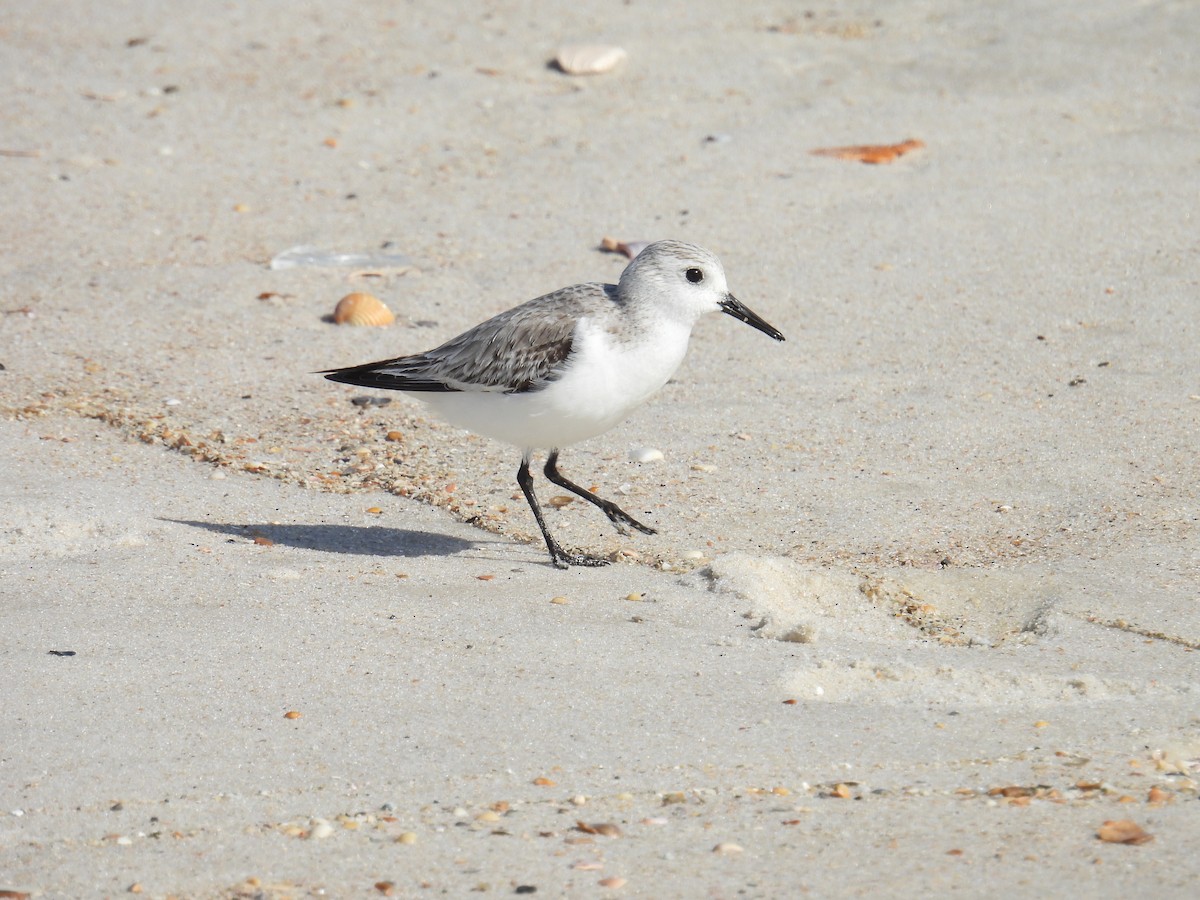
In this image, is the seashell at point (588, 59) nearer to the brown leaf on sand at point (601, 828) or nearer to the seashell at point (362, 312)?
the seashell at point (362, 312)

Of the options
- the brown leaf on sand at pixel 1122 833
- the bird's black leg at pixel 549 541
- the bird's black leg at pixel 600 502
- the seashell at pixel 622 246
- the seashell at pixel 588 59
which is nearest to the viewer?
the brown leaf on sand at pixel 1122 833

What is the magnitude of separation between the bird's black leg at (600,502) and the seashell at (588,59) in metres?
4.73

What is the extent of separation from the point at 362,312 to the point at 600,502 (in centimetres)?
218

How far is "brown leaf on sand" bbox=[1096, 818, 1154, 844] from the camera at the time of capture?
314 cm

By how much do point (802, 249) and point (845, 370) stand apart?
1.28 m

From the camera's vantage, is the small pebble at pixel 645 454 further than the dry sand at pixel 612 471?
Yes

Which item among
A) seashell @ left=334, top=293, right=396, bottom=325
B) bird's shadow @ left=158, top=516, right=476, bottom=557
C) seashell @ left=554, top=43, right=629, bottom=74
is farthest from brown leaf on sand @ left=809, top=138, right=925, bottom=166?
bird's shadow @ left=158, top=516, right=476, bottom=557

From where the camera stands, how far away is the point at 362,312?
22.5 feet

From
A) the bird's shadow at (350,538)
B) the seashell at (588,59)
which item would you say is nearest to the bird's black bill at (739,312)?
the bird's shadow at (350,538)

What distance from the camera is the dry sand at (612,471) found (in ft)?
11.0

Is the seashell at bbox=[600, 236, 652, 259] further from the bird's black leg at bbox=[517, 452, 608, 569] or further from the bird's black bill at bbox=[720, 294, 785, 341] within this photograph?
the bird's black leg at bbox=[517, 452, 608, 569]

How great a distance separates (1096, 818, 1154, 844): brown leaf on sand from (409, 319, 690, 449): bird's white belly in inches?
87.5

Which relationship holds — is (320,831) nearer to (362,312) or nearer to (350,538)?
(350,538)

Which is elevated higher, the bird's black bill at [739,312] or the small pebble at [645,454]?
the bird's black bill at [739,312]
